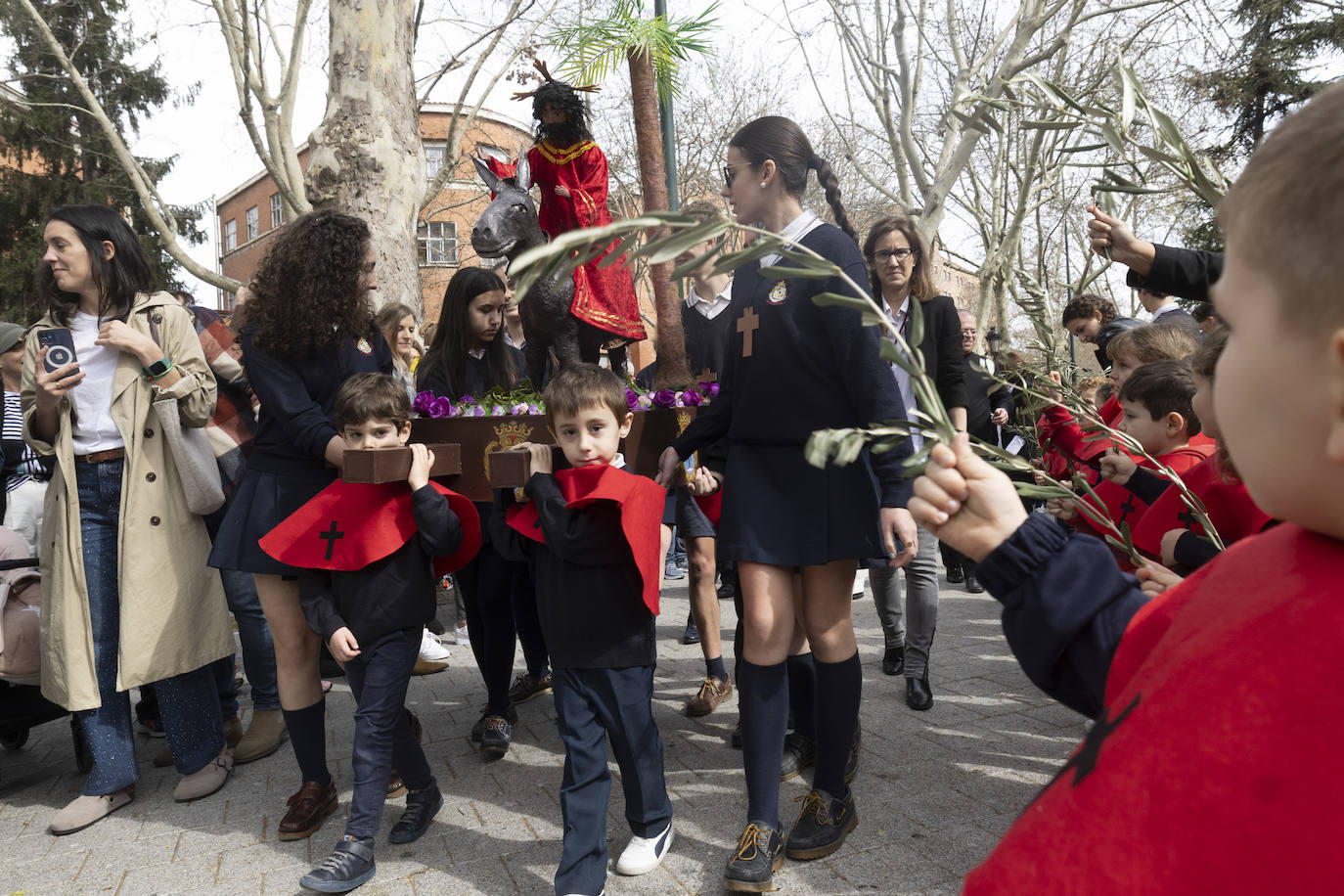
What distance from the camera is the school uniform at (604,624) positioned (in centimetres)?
284

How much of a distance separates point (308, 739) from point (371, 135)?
233 inches

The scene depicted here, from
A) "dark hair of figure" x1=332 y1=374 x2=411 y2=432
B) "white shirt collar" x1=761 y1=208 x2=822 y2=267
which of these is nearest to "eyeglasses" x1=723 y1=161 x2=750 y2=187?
"white shirt collar" x1=761 y1=208 x2=822 y2=267

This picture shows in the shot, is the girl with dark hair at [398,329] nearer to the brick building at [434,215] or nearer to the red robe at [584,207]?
the red robe at [584,207]

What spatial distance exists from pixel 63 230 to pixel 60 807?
2423 millimetres

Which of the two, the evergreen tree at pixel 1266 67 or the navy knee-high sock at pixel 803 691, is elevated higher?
the evergreen tree at pixel 1266 67

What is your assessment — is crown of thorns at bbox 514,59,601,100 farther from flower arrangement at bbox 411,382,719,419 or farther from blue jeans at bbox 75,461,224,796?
blue jeans at bbox 75,461,224,796

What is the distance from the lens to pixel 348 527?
3.22 meters

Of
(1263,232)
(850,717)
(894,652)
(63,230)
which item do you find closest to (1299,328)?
(1263,232)

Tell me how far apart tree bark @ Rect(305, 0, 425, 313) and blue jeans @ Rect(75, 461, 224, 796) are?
4391mm

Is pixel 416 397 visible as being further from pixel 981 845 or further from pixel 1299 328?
pixel 1299 328

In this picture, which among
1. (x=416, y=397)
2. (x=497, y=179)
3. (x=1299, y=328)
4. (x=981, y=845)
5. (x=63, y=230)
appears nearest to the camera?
(x=1299, y=328)

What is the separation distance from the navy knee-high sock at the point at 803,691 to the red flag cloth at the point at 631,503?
1174 mm

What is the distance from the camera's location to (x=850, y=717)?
305 cm

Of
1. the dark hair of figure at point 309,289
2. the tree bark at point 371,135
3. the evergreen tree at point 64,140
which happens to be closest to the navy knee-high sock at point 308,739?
the dark hair of figure at point 309,289
